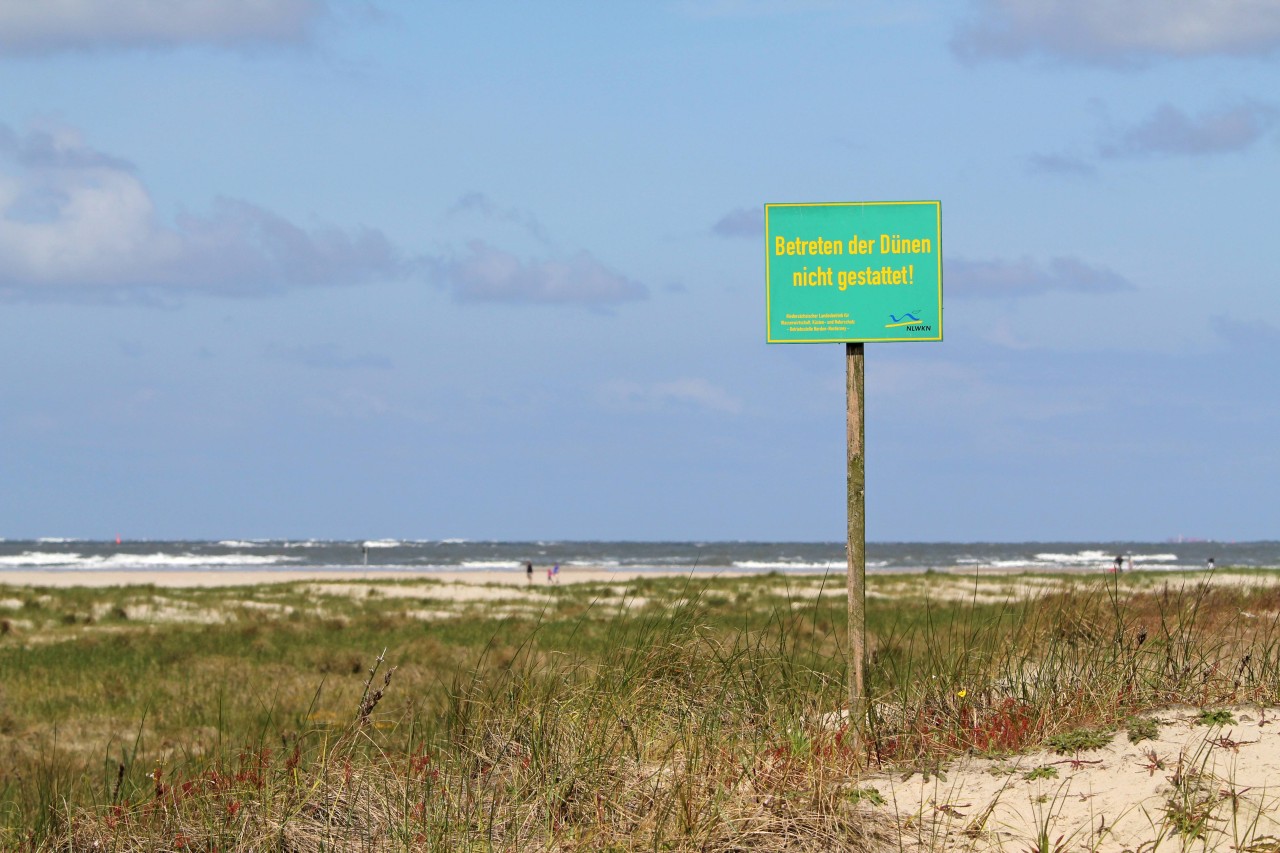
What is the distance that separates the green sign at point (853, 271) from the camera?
849cm

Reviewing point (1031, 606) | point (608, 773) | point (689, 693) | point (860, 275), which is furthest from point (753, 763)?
point (1031, 606)

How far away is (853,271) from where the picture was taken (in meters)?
8.55

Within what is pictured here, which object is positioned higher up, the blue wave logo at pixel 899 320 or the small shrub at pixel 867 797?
the blue wave logo at pixel 899 320

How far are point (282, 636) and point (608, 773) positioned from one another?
20.1 meters

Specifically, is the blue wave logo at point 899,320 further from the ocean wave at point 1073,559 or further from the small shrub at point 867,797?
the ocean wave at point 1073,559

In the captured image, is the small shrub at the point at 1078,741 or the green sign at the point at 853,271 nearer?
the small shrub at the point at 1078,741

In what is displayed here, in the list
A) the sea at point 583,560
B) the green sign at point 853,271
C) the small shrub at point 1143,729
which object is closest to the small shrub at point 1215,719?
the small shrub at point 1143,729

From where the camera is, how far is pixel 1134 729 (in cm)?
740

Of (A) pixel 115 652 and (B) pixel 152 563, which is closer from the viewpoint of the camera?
(A) pixel 115 652

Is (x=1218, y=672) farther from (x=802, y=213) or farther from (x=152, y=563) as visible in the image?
(x=152, y=563)

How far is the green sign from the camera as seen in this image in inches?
334

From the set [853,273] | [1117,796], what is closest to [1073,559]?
[853,273]

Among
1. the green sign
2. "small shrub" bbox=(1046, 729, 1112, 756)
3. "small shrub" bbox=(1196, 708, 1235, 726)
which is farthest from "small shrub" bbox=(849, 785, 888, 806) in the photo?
the green sign

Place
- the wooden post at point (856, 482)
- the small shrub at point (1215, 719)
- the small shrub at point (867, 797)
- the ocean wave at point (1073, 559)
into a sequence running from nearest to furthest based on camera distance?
the small shrub at point (867, 797), the small shrub at point (1215, 719), the wooden post at point (856, 482), the ocean wave at point (1073, 559)
